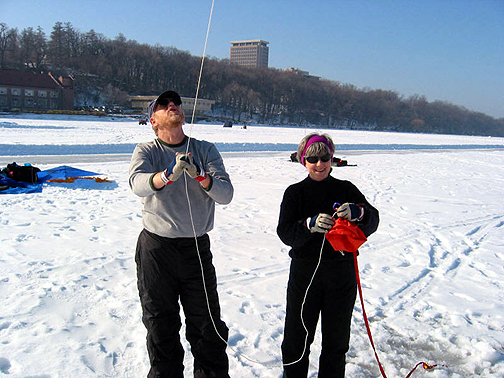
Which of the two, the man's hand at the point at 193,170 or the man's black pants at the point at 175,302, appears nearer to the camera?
the man's hand at the point at 193,170

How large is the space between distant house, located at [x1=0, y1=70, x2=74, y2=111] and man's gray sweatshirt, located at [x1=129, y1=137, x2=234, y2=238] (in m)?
77.1

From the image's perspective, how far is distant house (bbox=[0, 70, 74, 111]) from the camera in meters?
70.3

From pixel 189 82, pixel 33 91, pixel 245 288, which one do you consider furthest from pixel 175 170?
pixel 189 82

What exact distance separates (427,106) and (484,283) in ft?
552

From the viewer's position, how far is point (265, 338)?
3.58 meters

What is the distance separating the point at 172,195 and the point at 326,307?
1210mm

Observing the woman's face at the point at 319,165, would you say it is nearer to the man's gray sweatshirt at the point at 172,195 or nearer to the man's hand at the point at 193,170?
the man's gray sweatshirt at the point at 172,195

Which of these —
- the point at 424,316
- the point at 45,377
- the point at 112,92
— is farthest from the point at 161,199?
the point at 112,92

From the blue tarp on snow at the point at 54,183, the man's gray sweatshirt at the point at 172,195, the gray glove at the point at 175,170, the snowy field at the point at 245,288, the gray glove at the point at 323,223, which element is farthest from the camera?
the blue tarp on snow at the point at 54,183

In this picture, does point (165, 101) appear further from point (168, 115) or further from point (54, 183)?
point (54, 183)

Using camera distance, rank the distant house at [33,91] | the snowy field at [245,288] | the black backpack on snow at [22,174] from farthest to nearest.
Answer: the distant house at [33,91] < the black backpack on snow at [22,174] < the snowy field at [245,288]

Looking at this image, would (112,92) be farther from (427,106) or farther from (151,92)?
(427,106)

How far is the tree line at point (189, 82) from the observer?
9788 cm

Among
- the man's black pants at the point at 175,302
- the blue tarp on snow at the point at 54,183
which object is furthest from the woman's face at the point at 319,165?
the blue tarp on snow at the point at 54,183
